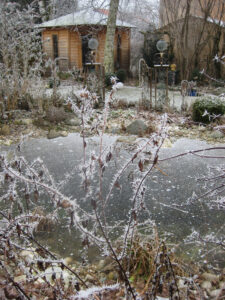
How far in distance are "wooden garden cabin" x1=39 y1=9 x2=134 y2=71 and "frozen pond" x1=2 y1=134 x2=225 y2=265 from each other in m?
11.5

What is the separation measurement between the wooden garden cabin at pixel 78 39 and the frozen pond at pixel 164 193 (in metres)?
11.5

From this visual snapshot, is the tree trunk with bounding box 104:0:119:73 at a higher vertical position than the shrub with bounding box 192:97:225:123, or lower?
higher

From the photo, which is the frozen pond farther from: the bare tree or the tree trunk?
the bare tree

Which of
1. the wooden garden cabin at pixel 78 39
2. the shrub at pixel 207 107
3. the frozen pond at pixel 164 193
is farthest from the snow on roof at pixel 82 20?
the frozen pond at pixel 164 193

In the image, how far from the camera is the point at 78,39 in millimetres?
15367

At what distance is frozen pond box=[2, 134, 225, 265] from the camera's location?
7.47 feet

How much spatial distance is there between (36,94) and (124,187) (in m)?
4.34

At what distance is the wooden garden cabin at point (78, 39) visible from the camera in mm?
14352

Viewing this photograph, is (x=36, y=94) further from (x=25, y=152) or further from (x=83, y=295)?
(x=83, y=295)

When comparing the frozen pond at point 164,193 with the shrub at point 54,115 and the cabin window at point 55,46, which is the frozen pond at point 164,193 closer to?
the shrub at point 54,115

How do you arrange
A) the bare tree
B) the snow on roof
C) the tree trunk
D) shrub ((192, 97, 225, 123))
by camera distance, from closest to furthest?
1. shrub ((192, 97, 225, 123))
2. the tree trunk
3. the bare tree
4. the snow on roof

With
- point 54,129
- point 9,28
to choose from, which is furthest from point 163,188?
point 9,28

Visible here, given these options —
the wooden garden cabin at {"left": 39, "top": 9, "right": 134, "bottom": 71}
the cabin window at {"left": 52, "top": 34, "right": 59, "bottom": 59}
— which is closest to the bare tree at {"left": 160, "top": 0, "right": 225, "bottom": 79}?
the wooden garden cabin at {"left": 39, "top": 9, "right": 134, "bottom": 71}

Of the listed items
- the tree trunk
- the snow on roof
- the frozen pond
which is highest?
the snow on roof
